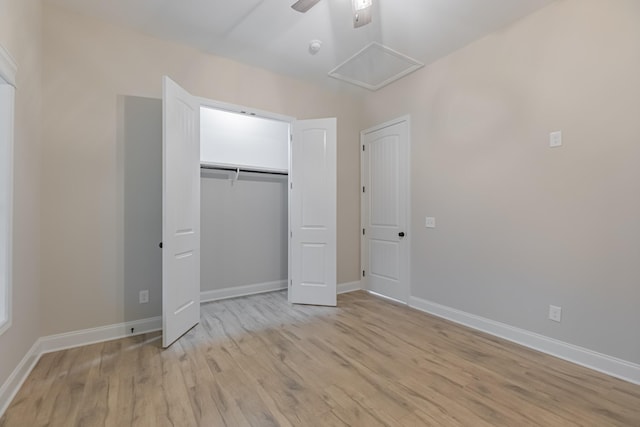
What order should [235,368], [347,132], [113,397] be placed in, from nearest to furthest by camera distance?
1. [113,397]
2. [235,368]
3. [347,132]

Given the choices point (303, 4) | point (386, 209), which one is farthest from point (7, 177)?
point (386, 209)

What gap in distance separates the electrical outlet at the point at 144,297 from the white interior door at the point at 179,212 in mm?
410

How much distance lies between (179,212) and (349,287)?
104 inches

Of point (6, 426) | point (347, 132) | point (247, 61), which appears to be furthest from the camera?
point (347, 132)

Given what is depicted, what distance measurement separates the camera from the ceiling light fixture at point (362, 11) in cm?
193

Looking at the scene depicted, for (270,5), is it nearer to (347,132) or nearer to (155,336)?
(347,132)

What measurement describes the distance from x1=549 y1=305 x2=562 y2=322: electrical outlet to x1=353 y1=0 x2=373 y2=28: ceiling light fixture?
2.77m

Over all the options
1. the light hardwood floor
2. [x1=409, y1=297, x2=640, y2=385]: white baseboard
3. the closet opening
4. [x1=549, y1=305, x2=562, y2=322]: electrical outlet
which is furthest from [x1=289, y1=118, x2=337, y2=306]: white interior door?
[x1=549, y1=305, x2=562, y2=322]: electrical outlet

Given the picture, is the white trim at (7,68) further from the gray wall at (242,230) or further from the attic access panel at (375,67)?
the attic access panel at (375,67)

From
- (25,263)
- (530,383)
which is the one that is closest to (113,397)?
(25,263)

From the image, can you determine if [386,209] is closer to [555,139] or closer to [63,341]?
[555,139]

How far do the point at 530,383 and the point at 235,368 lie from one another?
2.13 m

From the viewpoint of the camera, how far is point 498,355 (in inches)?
91.8

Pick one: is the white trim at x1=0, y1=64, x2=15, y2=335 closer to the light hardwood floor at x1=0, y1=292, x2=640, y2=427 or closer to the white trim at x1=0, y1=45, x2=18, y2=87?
the white trim at x1=0, y1=45, x2=18, y2=87
